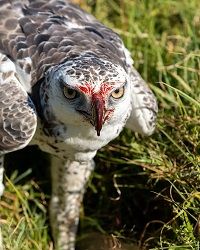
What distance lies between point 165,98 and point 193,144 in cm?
56

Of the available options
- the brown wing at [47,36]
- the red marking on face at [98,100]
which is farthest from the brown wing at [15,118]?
the red marking on face at [98,100]

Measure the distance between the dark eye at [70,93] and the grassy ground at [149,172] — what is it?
2.46 feet

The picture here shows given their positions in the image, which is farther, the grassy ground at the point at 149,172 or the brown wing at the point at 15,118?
the grassy ground at the point at 149,172

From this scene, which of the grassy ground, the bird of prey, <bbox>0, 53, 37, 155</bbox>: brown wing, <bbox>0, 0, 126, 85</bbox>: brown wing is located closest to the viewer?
the bird of prey

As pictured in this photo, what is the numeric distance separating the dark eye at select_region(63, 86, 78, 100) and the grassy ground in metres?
0.75

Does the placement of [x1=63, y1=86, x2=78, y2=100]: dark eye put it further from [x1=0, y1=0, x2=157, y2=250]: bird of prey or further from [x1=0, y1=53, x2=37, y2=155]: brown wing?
[x1=0, y1=53, x2=37, y2=155]: brown wing

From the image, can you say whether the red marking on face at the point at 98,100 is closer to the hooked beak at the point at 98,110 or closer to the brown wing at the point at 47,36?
the hooked beak at the point at 98,110

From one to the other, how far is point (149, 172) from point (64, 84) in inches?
41.2

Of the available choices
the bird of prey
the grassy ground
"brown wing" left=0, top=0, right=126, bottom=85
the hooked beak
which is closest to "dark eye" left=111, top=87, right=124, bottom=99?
the bird of prey

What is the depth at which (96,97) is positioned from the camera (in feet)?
13.2

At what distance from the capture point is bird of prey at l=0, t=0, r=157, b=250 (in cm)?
411

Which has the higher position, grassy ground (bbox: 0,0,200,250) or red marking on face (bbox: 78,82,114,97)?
red marking on face (bbox: 78,82,114,97)

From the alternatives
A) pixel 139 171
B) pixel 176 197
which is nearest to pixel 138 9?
pixel 139 171

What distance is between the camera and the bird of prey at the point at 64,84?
13.5 ft
